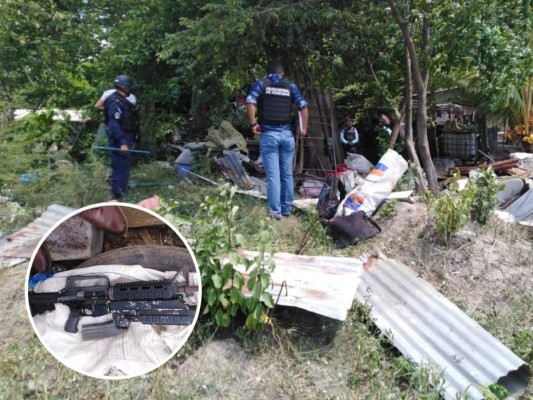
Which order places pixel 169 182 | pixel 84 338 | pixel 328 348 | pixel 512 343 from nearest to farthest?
pixel 84 338
pixel 328 348
pixel 512 343
pixel 169 182

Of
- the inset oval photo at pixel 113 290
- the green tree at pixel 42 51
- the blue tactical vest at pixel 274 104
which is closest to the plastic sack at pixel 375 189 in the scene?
the blue tactical vest at pixel 274 104

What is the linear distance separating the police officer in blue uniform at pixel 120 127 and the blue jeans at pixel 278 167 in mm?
2107

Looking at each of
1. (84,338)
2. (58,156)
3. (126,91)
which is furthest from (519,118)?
(84,338)

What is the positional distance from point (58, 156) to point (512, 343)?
7.54 m

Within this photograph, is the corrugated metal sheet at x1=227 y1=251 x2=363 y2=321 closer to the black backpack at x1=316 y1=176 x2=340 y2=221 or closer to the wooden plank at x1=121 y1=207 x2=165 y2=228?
the wooden plank at x1=121 y1=207 x2=165 y2=228

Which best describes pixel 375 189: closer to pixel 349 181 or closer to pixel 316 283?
pixel 349 181

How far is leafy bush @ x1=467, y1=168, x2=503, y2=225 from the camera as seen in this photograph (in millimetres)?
4766

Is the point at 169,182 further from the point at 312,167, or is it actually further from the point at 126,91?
the point at 312,167

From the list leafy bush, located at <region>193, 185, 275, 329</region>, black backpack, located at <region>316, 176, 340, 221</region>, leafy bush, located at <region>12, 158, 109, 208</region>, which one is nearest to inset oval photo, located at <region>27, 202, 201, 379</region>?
leafy bush, located at <region>193, 185, 275, 329</region>

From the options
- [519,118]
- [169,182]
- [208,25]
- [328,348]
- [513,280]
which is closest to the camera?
[328,348]

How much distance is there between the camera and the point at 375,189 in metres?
5.70

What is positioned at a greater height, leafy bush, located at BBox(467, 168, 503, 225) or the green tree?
the green tree

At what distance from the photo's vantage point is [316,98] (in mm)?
9195

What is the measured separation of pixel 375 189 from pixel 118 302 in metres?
4.13
